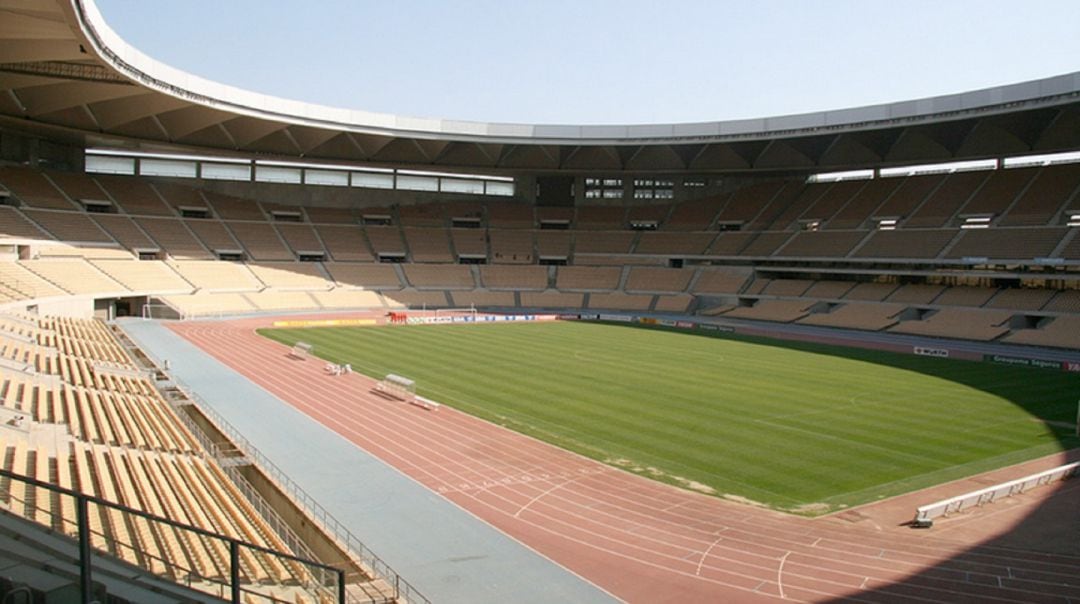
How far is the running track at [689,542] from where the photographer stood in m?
10.7

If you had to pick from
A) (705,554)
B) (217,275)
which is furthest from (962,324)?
(217,275)

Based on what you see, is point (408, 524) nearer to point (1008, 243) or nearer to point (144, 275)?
point (144, 275)

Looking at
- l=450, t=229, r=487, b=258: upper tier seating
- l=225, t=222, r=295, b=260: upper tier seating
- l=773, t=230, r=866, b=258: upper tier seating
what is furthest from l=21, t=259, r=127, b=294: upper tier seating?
l=773, t=230, r=866, b=258: upper tier seating

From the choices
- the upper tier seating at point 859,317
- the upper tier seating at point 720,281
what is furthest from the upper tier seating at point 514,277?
the upper tier seating at point 859,317

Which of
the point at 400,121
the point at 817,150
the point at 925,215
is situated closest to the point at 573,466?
the point at 400,121

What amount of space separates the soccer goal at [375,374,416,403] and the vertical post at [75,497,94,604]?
1747 cm

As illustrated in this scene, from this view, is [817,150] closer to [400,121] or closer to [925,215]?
[925,215]

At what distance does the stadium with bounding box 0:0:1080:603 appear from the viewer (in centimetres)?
1112

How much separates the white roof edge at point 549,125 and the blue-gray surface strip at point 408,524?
13.5 m

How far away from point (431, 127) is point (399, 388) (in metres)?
30.8

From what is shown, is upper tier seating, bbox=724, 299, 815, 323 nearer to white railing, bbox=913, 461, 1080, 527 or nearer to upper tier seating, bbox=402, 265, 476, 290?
upper tier seating, bbox=402, 265, 476, 290

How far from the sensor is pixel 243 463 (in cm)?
1550

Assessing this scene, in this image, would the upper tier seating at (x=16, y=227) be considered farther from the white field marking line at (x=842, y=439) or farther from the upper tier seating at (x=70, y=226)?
the white field marking line at (x=842, y=439)

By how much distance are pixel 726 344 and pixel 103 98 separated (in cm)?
3197
